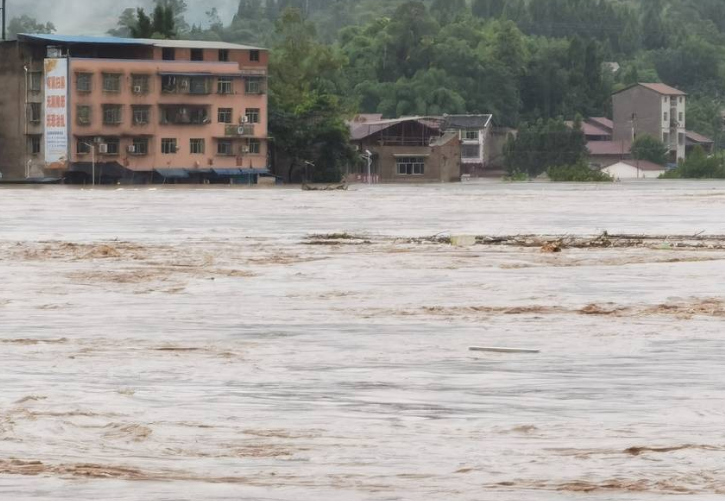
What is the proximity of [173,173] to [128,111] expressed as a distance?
16.1ft

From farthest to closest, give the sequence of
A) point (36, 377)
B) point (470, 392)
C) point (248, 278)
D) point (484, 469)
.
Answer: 1. point (248, 278)
2. point (36, 377)
3. point (470, 392)
4. point (484, 469)

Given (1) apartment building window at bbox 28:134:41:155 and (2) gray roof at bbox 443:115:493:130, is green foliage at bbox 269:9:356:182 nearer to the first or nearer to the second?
(1) apartment building window at bbox 28:134:41:155

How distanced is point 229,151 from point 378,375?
313 ft

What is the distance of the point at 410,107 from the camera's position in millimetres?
168375

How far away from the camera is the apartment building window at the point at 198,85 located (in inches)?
4146

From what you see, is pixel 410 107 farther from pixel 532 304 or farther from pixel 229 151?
pixel 532 304

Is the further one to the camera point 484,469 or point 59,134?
point 59,134

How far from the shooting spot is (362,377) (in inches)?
465

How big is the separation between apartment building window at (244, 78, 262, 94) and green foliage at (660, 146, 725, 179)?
52163 mm

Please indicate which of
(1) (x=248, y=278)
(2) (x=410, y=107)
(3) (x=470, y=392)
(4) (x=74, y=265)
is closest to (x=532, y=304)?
(1) (x=248, y=278)

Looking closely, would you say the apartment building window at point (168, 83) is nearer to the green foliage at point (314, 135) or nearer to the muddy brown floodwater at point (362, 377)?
the green foliage at point (314, 135)

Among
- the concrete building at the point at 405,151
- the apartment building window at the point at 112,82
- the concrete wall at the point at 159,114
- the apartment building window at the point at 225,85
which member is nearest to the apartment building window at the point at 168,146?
the concrete wall at the point at 159,114

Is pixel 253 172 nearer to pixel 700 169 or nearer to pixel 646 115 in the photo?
pixel 700 169

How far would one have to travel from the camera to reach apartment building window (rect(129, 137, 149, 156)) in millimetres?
103000
